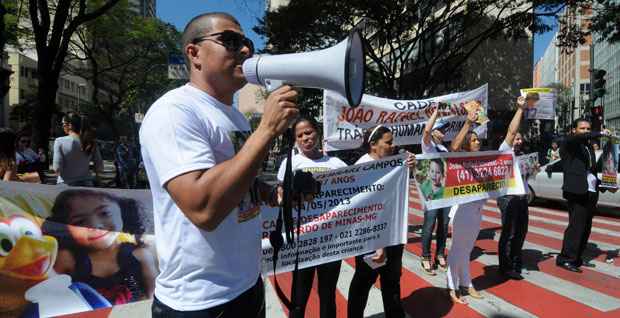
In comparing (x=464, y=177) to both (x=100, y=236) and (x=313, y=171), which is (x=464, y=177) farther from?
(x=100, y=236)

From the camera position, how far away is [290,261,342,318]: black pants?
11.3 ft

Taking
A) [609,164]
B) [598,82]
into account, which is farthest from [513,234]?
[598,82]

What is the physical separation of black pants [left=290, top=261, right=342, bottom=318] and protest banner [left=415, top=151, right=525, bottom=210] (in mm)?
1506

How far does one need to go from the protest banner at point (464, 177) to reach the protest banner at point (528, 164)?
38 cm

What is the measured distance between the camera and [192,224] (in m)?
1.49

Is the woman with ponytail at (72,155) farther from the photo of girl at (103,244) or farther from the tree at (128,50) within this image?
the tree at (128,50)

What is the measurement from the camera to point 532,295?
474cm

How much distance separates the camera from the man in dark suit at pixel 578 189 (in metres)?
5.66

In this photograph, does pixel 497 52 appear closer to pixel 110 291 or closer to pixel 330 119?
pixel 330 119

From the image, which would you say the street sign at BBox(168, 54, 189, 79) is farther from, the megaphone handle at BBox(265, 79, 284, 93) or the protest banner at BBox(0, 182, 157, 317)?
the megaphone handle at BBox(265, 79, 284, 93)

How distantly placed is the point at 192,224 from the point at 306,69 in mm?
619

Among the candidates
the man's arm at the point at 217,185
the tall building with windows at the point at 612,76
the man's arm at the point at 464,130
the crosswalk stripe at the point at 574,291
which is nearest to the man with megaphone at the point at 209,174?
the man's arm at the point at 217,185

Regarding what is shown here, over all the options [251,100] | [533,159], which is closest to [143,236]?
[533,159]

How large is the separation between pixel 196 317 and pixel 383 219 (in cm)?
259
